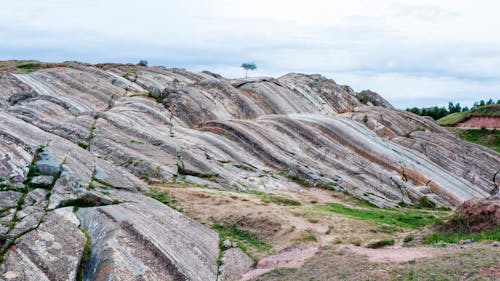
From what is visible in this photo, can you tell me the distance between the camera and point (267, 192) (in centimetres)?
2895

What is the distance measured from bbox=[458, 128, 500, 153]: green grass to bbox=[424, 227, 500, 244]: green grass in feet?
139

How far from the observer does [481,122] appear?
69.2m

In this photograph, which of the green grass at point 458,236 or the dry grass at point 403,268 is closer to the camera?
the dry grass at point 403,268

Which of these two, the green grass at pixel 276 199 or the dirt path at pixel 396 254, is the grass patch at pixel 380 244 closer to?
the dirt path at pixel 396 254

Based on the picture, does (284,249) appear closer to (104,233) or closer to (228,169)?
(104,233)

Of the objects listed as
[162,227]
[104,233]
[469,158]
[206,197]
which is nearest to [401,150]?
[469,158]

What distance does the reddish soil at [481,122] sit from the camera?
67.1 metres

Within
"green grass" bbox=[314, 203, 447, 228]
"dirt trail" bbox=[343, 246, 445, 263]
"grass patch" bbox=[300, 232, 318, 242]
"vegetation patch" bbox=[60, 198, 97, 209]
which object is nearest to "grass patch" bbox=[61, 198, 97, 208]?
"vegetation patch" bbox=[60, 198, 97, 209]

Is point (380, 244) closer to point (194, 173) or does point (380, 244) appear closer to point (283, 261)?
point (283, 261)

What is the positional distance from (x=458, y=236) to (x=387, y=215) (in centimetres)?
676

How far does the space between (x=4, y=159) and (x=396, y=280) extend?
54.4 ft

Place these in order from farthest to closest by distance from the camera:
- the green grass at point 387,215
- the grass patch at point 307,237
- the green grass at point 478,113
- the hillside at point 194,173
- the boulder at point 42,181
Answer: the green grass at point 478,113 → the green grass at point 387,215 → the grass patch at point 307,237 → the boulder at point 42,181 → the hillside at point 194,173

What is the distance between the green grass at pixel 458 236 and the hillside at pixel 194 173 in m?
2.48

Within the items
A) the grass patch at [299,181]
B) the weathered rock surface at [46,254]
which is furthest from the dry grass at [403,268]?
the grass patch at [299,181]
